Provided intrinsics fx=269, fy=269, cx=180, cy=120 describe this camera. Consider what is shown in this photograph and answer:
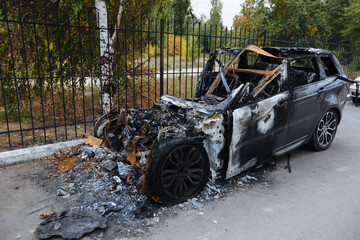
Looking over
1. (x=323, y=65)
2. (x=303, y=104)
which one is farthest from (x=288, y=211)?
(x=323, y=65)

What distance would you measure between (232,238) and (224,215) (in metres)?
0.42

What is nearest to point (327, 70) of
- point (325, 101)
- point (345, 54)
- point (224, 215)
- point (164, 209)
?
point (325, 101)

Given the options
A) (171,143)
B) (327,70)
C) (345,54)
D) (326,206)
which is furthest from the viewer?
(345,54)

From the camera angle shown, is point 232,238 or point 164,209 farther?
point 164,209

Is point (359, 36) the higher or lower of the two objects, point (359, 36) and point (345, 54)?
the higher

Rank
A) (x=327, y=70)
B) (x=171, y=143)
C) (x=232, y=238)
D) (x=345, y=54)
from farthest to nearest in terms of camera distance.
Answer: (x=345, y=54) → (x=327, y=70) → (x=171, y=143) → (x=232, y=238)

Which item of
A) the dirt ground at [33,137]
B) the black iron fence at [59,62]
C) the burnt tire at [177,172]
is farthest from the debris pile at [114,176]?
the black iron fence at [59,62]

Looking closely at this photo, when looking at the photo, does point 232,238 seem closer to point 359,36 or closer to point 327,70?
point 327,70

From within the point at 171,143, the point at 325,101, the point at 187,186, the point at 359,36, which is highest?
the point at 359,36

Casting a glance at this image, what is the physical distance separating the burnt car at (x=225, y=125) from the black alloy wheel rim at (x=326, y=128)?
24 mm

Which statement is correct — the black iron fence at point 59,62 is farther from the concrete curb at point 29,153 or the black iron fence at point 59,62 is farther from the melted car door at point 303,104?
the melted car door at point 303,104

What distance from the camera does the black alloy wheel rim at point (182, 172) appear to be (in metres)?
3.34

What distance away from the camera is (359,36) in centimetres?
1488

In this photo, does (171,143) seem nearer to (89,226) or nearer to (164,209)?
(164,209)
